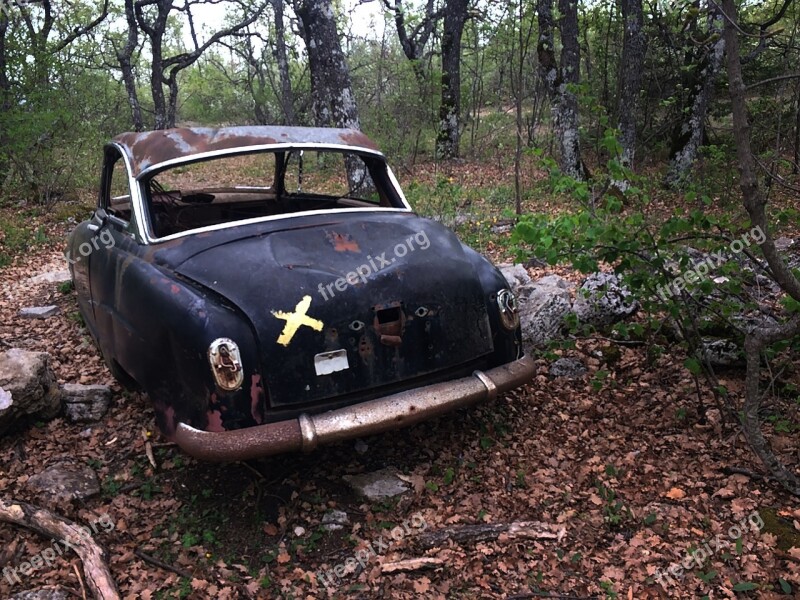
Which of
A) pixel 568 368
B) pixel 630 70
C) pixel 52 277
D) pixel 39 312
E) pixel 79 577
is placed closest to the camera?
pixel 79 577

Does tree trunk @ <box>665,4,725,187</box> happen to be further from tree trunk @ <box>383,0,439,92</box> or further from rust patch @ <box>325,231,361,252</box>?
tree trunk @ <box>383,0,439,92</box>

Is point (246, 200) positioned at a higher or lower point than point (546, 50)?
lower

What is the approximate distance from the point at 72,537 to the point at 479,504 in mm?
2042

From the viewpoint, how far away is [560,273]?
21.9 ft

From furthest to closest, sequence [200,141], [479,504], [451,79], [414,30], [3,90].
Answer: [414,30]
[451,79]
[3,90]
[200,141]
[479,504]

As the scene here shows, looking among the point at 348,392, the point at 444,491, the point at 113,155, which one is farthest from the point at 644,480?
the point at 113,155

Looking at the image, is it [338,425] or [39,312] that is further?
[39,312]

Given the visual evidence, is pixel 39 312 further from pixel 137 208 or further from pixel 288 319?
pixel 288 319

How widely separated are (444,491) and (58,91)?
11.9 m

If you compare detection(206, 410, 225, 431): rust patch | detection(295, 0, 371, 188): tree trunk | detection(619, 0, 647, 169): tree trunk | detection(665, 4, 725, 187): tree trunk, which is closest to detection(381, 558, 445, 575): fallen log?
detection(206, 410, 225, 431): rust patch

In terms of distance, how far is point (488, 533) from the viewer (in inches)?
123

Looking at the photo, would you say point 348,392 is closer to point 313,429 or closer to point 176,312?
point 313,429

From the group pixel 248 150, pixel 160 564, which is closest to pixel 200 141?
pixel 248 150

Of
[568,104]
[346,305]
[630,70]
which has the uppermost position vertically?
[630,70]
